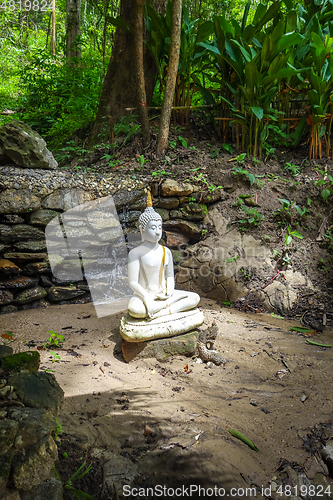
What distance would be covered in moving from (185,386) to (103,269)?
2026 millimetres

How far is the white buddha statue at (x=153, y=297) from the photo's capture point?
2.75 m

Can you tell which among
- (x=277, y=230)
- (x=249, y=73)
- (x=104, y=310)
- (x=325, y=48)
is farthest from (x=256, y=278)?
(x=325, y=48)

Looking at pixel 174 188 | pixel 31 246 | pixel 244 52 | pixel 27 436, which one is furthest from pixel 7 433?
pixel 244 52

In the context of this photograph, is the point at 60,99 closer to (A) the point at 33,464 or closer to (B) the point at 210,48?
(B) the point at 210,48

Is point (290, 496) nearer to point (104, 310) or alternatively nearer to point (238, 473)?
point (238, 473)

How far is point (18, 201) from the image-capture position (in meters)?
3.62

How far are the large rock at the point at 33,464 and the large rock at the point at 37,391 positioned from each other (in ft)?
0.70

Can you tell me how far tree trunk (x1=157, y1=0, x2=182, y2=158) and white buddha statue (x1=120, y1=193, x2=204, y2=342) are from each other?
6.85ft

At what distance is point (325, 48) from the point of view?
14.4ft

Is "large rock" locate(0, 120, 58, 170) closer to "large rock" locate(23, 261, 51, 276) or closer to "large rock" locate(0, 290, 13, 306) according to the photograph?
"large rock" locate(23, 261, 51, 276)

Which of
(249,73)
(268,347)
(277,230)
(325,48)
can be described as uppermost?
(325,48)

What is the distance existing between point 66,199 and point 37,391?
2.73 meters

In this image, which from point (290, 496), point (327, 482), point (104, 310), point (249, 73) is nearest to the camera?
point (290, 496)

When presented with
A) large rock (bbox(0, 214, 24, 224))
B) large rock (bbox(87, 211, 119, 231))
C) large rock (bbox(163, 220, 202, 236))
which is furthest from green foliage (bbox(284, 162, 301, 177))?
large rock (bbox(0, 214, 24, 224))
